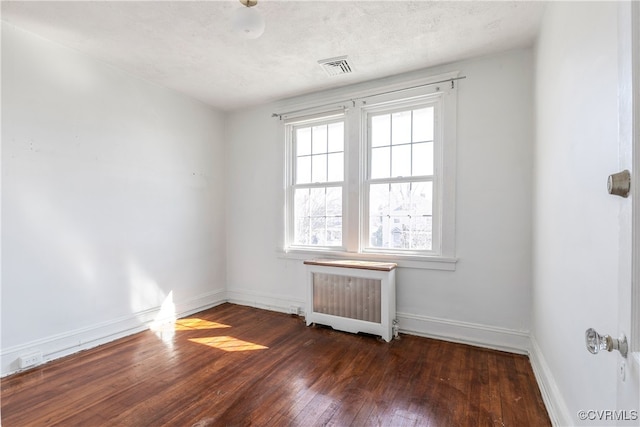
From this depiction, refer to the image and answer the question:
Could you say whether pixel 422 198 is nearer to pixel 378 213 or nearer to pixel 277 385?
pixel 378 213

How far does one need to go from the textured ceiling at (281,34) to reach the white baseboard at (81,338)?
8.65ft

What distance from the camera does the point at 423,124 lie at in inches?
123

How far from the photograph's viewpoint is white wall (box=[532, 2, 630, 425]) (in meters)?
1.10

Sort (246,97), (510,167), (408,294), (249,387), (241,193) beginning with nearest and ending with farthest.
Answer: (249,387) → (510,167) → (408,294) → (246,97) → (241,193)

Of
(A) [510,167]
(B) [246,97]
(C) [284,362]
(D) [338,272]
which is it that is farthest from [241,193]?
(A) [510,167]

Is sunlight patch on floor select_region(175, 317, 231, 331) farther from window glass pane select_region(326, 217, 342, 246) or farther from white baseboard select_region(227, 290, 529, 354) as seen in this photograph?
white baseboard select_region(227, 290, 529, 354)

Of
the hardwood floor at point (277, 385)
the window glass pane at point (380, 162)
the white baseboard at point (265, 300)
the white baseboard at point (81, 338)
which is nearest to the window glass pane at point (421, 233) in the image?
the window glass pane at point (380, 162)

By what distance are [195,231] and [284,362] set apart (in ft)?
7.29

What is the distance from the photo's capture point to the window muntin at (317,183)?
3.62m

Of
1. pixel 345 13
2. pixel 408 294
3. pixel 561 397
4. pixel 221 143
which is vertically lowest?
pixel 561 397

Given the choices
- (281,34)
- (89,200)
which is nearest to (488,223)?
(281,34)

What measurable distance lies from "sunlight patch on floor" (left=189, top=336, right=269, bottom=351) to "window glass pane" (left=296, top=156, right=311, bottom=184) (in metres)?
2.05

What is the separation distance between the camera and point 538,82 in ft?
7.87

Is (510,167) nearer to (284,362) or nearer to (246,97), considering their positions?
(284,362)
